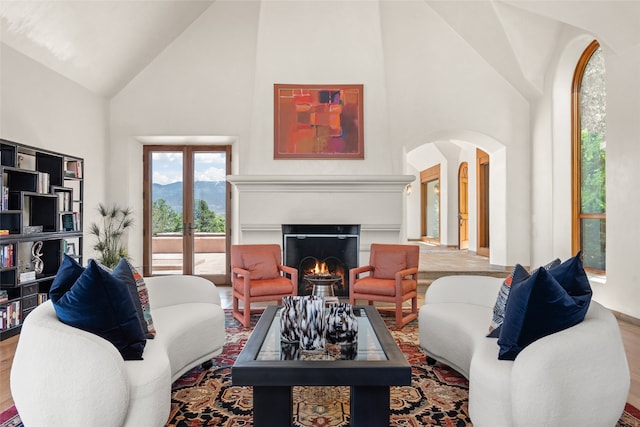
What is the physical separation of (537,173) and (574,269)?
4577mm

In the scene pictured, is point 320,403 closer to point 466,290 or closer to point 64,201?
point 466,290

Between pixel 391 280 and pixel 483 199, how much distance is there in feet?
17.6

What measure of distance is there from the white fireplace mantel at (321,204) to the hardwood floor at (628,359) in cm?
269

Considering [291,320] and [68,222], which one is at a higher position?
[68,222]

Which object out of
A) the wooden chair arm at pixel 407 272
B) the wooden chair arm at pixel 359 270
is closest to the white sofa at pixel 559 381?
the wooden chair arm at pixel 407 272

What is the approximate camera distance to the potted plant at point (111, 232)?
542cm

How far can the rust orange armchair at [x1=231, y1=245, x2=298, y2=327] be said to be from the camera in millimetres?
4145

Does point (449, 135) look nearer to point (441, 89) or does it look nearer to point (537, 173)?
point (441, 89)

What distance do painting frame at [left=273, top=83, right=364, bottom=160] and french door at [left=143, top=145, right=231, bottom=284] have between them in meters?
1.41

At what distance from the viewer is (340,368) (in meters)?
1.84

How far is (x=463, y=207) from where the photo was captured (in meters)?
11.0

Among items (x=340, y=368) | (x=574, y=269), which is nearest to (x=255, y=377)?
(x=340, y=368)

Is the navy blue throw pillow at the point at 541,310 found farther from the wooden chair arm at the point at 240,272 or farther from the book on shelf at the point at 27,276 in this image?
the book on shelf at the point at 27,276

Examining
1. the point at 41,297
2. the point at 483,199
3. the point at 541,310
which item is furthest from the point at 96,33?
the point at 483,199
